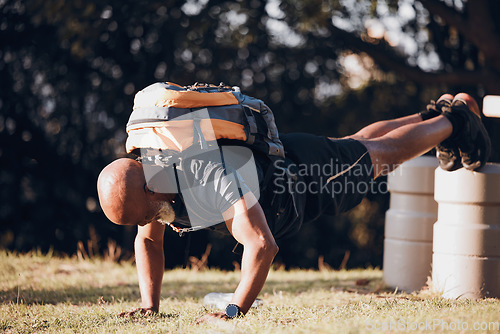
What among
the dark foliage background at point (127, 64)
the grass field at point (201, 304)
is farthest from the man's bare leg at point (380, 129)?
the dark foliage background at point (127, 64)

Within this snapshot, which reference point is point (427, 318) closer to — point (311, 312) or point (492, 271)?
point (311, 312)

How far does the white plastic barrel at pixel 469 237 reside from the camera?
3680 mm

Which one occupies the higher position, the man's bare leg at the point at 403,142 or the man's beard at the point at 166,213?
the man's bare leg at the point at 403,142

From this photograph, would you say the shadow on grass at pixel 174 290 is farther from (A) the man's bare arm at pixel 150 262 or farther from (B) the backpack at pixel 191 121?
(B) the backpack at pixel 191 121

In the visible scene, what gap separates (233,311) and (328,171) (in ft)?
4.30

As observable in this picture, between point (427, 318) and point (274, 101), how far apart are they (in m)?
6.96

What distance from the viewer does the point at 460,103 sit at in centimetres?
424

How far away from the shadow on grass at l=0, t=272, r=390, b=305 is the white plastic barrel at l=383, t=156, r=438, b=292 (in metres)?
0.21

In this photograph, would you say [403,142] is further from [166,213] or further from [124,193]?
[124,193]

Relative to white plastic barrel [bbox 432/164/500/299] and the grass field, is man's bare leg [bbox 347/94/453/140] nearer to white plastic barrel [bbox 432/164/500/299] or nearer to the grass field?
white plastic barrel [bbox 432/164/500/299]

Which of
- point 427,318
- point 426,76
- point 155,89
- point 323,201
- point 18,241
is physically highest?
point 426,76

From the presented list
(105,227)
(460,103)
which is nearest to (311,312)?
(460,103)

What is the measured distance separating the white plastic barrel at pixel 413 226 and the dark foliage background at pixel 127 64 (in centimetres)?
402

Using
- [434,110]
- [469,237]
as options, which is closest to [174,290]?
[469,237]
